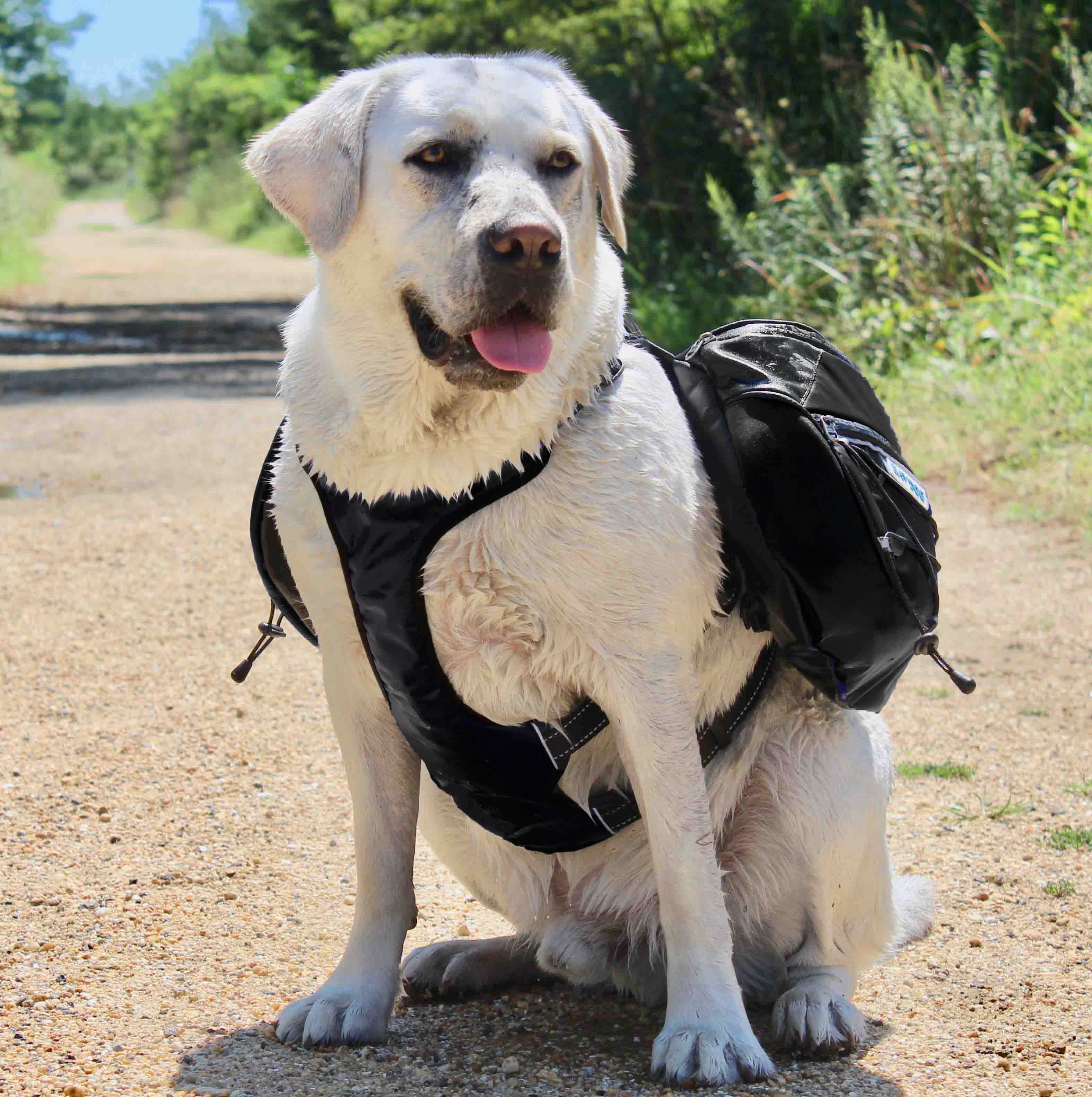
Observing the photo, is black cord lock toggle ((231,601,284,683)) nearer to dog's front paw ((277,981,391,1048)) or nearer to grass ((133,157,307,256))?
dog's front paw ((277,981,391,1048))

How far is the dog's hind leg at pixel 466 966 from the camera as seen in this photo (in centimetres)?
289

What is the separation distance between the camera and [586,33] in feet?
45.3

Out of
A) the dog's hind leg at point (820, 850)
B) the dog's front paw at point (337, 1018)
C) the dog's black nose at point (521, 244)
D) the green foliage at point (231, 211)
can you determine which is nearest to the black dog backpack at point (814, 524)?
the dog's hind leg at point (820, 850)

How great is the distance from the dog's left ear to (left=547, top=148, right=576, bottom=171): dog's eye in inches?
5.2

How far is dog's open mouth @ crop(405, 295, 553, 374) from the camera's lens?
237cm

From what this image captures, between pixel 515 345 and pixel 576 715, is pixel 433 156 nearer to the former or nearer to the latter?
pixel 515 345

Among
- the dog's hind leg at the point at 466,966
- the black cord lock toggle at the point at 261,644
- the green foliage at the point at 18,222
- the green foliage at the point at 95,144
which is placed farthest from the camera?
the green foliage at the point at 95,144

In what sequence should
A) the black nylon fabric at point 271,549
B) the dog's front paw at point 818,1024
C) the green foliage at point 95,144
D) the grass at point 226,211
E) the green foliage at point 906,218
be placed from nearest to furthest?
the dog's front paw at point 818,1024, the black nylon fabric at point 271,549, the green foliage at point 906,218, the grass at point 226,211, the green foliage at point 95,144

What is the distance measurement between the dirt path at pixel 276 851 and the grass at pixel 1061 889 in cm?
2

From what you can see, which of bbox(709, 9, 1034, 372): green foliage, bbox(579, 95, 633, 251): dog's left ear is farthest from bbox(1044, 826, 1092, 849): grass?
bbox(709, 9, 1034, 372): green foliage

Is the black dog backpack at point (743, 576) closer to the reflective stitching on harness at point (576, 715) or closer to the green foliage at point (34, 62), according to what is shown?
the reflective stitching on harness at point (576, 715)

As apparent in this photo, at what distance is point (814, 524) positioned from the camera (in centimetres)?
250

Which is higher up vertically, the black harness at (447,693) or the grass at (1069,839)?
the black harness at (447,693)

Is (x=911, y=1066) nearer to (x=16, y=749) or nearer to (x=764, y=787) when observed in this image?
(x=764, y=787)
